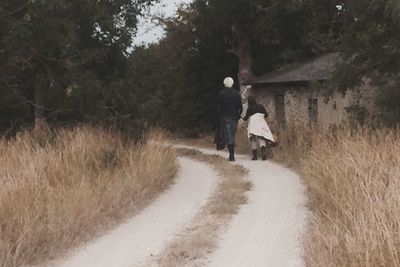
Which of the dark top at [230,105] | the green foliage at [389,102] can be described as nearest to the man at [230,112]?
the dark top at [230,105]

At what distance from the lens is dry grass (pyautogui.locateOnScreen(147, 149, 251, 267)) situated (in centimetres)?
609

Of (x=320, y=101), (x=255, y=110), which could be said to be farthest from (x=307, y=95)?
(x=255, y=110)

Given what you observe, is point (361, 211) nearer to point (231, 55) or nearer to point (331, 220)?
point (331, 220)

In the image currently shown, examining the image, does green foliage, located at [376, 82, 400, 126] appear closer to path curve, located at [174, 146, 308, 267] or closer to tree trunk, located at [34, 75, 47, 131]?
path curve, located at [174, 146, 308, 267]

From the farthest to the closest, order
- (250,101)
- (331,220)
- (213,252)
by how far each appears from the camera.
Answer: (250,101) → (213,252) → (331,220)

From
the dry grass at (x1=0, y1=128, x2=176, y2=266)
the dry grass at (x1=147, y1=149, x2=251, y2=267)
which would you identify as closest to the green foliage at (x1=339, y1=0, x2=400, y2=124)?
the dry grass at (x1=147, y1=149, x2=251, y2=267)

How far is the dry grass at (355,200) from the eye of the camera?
4.44m

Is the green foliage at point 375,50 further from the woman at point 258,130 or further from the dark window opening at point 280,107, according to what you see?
the dark window opening at point 280,107

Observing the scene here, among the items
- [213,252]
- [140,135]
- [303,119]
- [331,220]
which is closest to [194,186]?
[140,135]

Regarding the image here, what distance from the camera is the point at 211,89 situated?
3081 centimetres

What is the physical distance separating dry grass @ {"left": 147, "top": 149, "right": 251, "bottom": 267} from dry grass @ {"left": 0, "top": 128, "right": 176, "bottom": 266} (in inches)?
43.7

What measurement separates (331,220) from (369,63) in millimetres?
8732

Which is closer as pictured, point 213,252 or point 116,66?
point 213,252

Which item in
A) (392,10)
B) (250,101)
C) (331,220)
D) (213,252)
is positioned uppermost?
(392,10)
